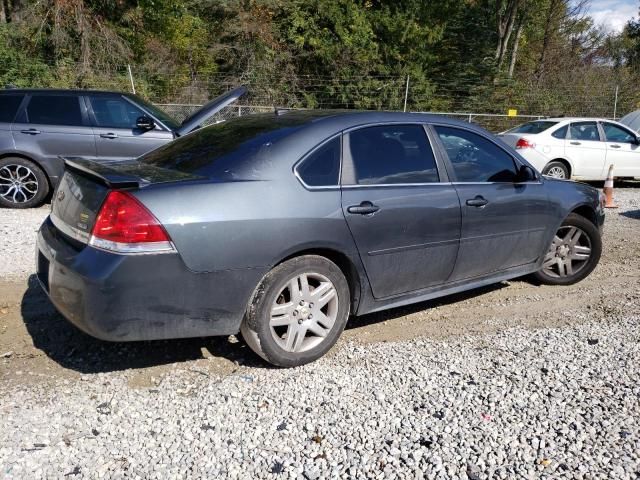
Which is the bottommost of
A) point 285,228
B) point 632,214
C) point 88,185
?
point 632,214

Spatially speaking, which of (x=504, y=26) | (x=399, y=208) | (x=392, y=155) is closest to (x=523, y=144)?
(x=392, y=155)

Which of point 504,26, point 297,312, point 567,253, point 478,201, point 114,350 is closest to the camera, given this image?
point 297,312

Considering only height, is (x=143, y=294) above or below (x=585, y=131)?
below

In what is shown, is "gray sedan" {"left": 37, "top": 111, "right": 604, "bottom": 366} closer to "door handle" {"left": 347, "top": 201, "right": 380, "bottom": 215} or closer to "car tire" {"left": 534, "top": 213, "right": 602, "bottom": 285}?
"door handle" {"left": 347, "top": 201, "right": 380, "bottom": 215}

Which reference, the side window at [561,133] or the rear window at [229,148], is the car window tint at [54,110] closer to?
the rear window at [229,148]

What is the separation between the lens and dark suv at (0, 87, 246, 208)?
8.20 metres

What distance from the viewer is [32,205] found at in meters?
8.32

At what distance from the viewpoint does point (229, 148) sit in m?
3.72

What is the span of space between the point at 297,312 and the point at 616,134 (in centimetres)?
1107

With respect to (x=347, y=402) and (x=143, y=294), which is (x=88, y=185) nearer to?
(x=143, y=294)

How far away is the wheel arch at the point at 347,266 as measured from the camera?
11.8 ft

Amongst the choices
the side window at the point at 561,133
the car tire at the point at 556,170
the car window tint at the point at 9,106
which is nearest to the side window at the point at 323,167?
the car window tint at the point at 9,106

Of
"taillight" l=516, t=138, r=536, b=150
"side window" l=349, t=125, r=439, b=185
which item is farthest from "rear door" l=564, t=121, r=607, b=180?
"side window" l=349, t=125, r=439, b=185

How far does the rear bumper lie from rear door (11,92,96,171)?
5427 millimetres
